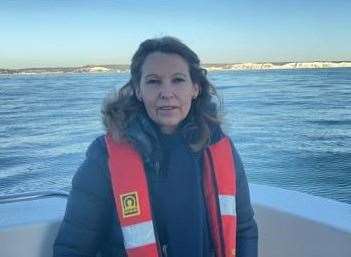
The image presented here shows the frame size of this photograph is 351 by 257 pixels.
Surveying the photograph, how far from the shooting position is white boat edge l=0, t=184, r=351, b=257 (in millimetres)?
1455

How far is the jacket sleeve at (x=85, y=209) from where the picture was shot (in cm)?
126

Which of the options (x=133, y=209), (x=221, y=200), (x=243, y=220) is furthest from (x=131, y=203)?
(x=243, y=220)

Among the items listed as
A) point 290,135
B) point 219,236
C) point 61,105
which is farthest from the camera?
point 61,105

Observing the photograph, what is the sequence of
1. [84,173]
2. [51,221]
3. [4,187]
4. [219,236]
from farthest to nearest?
[4,187] < [51,221] < [219,236] < [84,173]

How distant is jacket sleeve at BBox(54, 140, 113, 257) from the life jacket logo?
0.05m

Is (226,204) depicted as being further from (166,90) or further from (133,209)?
(166,90)

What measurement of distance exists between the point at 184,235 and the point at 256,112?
12.3 m

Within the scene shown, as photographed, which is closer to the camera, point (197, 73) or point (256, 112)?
point (197, 73)

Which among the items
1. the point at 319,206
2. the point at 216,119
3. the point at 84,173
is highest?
the point at 216,119

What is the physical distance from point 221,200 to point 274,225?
42cm

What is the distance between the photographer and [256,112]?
13.3 m

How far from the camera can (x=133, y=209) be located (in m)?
1.28

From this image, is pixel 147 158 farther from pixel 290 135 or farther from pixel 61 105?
pixel 61 105

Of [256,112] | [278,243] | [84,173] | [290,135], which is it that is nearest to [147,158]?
[84,173]
